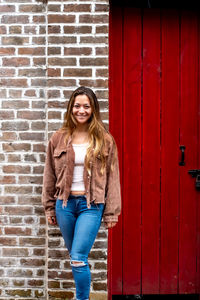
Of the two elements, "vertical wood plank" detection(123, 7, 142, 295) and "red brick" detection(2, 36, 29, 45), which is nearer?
"red brick" detection(2, 36, 29, 45)

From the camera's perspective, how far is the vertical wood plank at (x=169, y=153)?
3908mm

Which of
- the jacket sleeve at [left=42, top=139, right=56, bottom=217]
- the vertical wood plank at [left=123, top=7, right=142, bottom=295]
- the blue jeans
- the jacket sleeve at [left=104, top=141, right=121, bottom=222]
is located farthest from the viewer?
the vertical wood plank at [left=123, top=7, right=142, bottom=295]

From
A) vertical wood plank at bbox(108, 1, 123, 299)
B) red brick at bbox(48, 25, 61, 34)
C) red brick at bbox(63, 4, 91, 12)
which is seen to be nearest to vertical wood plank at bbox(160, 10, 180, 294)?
vertical wood plank at bbox(108, 1, 123, 299)

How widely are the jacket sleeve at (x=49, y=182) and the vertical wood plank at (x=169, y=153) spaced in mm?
1169

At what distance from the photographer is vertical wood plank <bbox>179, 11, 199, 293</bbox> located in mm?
3904

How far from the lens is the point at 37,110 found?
3711 mm

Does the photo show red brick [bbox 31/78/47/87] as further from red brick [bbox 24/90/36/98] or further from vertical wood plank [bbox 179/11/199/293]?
vertical wood plank [bbox 179/11/199/293]

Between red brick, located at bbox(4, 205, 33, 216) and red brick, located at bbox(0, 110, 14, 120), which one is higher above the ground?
red brick, located at bbox(0, 110, 14, 120)

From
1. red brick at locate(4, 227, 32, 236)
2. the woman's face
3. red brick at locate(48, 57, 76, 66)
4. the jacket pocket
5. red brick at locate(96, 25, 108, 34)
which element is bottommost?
red brick at locate(4, 227, 32, 236)

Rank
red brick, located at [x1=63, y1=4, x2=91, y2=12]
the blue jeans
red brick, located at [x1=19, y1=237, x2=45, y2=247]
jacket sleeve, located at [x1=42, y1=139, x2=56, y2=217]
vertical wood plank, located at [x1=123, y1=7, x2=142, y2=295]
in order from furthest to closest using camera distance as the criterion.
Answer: vertical wood plank, located at [x1=123, y1=7, x2=142, y2=295] → red brick, located at [x1=19, y1=237, x2=45, y2=247] → red brick, located at [x1=63, y1=4, x2=91, y2=12] → jacket sleeve, located at [x1=42, y1=139, x2=56, y2=217] → the blue jeans

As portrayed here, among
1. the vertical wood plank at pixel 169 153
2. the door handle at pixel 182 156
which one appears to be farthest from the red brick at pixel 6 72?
the door handle at pixel 182 156

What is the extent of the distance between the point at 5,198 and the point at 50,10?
65.9 inches

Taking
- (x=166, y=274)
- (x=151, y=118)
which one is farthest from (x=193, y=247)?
(x=151, y=118)

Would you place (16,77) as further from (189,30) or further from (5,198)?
(189,30)
